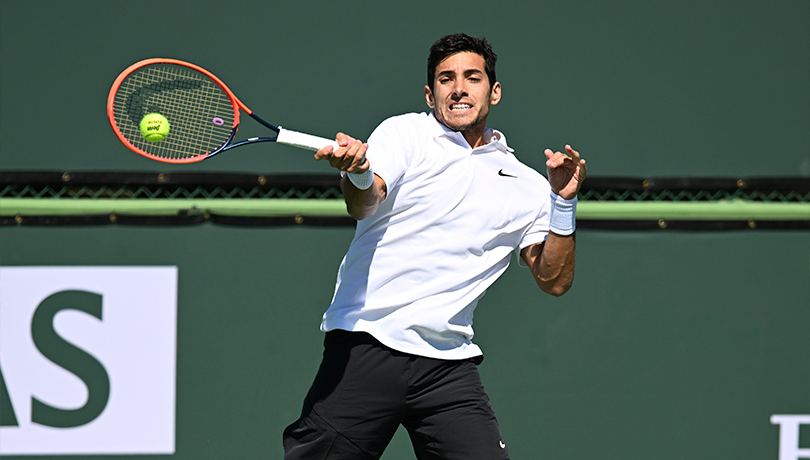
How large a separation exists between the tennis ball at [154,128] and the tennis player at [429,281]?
614mm

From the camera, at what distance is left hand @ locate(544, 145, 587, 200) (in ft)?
6.97

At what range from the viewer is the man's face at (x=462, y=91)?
2.17 meters

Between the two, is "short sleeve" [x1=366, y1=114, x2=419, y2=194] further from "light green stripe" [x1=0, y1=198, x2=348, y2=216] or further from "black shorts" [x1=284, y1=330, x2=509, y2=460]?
"light green stripe" [x1=0, y1=198, x2=348, y2=216]

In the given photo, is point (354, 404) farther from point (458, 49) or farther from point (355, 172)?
point (458, 49)

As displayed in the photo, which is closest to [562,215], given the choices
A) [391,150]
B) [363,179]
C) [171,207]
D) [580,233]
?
[391,150]

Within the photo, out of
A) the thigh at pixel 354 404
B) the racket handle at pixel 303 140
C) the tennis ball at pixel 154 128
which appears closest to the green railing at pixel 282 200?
the tennis ball at pixel 154 128

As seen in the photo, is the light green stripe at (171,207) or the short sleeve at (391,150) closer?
the short sleeve at (391,150)

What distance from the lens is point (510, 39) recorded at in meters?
3.13

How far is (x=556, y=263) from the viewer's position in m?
2.24

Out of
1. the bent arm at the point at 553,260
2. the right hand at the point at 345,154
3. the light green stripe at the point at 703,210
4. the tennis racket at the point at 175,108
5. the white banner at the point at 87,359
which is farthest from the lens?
the light green stripe at the point at 703,210

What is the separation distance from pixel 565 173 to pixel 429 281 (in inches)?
18.5

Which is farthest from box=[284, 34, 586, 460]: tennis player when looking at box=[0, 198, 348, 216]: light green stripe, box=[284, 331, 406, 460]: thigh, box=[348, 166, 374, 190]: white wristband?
box=[0, 198, 348, 216]: light green stripe

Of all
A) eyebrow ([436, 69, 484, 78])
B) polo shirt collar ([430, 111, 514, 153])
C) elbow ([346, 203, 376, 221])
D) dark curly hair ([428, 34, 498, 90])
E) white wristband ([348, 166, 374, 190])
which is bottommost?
elbow ([346, 203, 376, 221])

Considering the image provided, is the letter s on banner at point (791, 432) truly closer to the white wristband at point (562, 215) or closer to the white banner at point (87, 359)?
the white wristband at point (562, 215)
